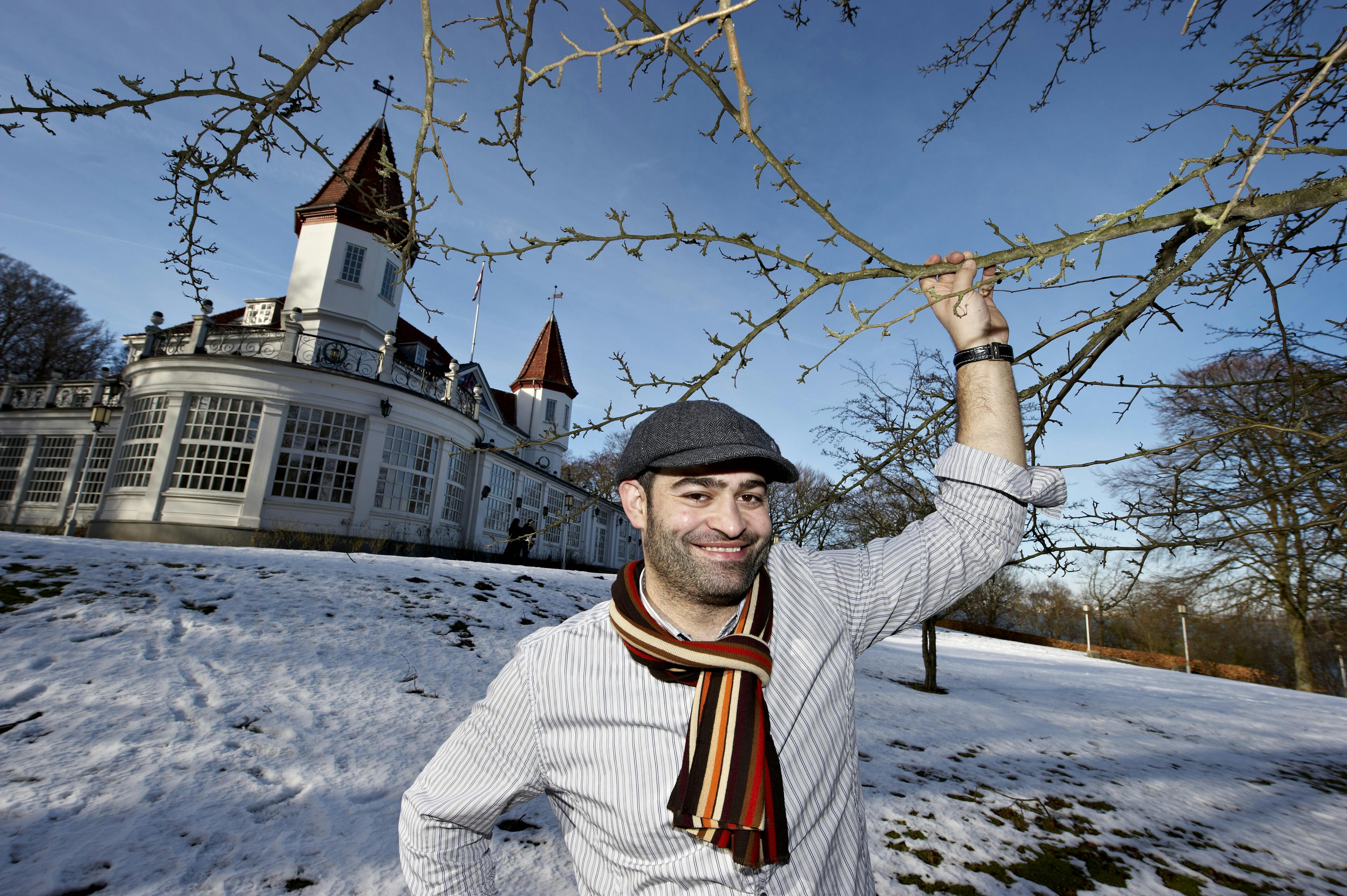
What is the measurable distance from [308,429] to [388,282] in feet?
21.3

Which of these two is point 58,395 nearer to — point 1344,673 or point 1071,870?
point 1071,870

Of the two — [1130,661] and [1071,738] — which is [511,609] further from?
[1130,661]

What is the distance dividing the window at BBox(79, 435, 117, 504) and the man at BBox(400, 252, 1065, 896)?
2807 cm

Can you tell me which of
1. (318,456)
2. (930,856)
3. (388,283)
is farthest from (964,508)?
(388,283)

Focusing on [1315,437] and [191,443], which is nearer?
[1315,437]

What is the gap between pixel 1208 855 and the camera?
418cm

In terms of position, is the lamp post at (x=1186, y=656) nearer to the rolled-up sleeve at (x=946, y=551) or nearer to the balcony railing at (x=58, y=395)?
Result: the rolled-up sleeve at (x=946, y=551)

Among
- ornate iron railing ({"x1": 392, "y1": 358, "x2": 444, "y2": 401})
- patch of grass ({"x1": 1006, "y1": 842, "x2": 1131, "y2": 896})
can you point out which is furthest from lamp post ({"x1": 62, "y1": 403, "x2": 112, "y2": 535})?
patch of grass ({"x1": 1006, "y1": 842, "x2": 1131, "y2": 896})

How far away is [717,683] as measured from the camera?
4.47 feet

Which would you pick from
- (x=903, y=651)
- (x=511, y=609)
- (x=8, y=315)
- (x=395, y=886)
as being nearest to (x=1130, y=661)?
(x=903, y=651)

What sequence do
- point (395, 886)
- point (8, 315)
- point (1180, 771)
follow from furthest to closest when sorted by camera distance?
point (8, 315), point (1180, 771), point (395, 886)

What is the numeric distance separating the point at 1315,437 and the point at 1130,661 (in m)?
25.9

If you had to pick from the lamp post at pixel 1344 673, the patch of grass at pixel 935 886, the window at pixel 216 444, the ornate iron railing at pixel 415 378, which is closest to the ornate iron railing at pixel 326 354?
the ornate iron railing at pixel 415 378

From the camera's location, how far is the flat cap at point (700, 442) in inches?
57.3
